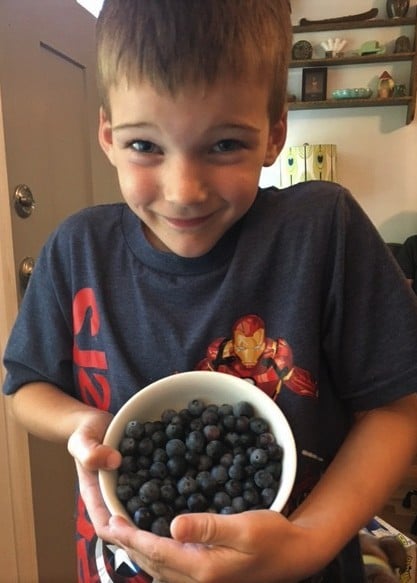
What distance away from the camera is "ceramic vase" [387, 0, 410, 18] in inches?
124

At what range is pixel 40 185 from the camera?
1469 mm

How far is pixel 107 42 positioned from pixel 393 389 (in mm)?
502

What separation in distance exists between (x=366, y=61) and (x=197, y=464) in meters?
3.19

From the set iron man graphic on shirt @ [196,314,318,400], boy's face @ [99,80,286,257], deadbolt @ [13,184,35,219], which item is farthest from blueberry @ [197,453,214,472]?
deadbolt @ [13,184,35,219]

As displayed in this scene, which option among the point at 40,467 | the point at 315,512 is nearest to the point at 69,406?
the point at 315,512

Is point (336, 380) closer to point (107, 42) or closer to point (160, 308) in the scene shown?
point (160, 308)

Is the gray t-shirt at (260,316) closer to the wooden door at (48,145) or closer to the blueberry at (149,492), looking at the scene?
the blueberry at (149,492)

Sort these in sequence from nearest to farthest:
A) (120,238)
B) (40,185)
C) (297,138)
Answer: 1. (120,238)
2. (40,185)
3. (297,138)

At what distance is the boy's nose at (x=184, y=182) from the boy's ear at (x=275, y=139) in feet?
0.39

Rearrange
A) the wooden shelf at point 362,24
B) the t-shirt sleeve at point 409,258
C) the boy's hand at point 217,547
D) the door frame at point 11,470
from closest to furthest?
the boy's hand at point 217,547, the door frame at point 11,470, the t-shirt sleeve at point 409,258, the wooden shelf at point 362,24

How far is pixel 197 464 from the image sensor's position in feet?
1.93

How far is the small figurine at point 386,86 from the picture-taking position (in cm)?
322

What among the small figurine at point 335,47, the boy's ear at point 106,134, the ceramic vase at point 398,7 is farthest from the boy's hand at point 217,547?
the ceramic vase at point 398,7

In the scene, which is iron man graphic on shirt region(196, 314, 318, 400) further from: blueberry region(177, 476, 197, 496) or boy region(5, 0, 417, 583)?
blueberry region(177, 476, 197, 496)
